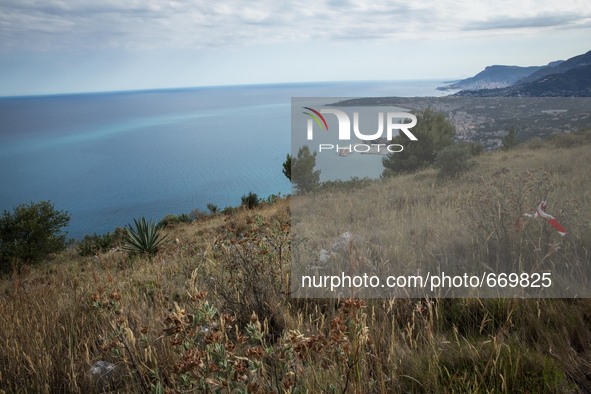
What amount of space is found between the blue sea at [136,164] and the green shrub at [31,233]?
2456 centimetres

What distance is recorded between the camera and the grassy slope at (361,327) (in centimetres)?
194

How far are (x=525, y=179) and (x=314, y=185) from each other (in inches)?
66.8

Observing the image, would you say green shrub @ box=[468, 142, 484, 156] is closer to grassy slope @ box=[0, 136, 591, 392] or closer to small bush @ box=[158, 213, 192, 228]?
grassy slope @ box=[0, 136, 591, 392]

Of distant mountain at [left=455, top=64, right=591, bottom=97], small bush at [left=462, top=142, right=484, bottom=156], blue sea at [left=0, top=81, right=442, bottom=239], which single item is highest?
distant mountain at [left=455, top=64, right=591, bottom=97]

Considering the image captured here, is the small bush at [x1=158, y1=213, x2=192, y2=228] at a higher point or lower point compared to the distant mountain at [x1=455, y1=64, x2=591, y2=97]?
lower

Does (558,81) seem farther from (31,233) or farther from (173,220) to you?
(31,233)

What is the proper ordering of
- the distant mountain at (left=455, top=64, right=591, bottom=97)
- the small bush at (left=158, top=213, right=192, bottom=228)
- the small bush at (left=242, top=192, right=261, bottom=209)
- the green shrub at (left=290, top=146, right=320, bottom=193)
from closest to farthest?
the green shrub at (left=290, top=146, right=320, bottom=193) < the small bush at (left=242, top=192, right=261, bottom=209) < the small bush at (left=158, top=213, right=192, bottom=228) < the distant mountain at (left=455, top=64, right=591, bottom=97)

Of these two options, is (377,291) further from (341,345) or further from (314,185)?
(341,345)

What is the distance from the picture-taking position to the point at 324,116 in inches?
143

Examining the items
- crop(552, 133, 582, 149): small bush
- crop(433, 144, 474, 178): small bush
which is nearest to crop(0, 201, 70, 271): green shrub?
crop(433, 144, 474, 178): small bush

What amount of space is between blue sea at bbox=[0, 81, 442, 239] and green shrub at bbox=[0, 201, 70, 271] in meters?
24.6

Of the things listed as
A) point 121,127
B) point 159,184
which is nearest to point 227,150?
point 159,184

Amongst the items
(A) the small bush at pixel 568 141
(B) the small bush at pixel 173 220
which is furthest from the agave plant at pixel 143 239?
(B) the small bush at pixel 173 220

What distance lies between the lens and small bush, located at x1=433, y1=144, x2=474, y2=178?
385 centimetres
